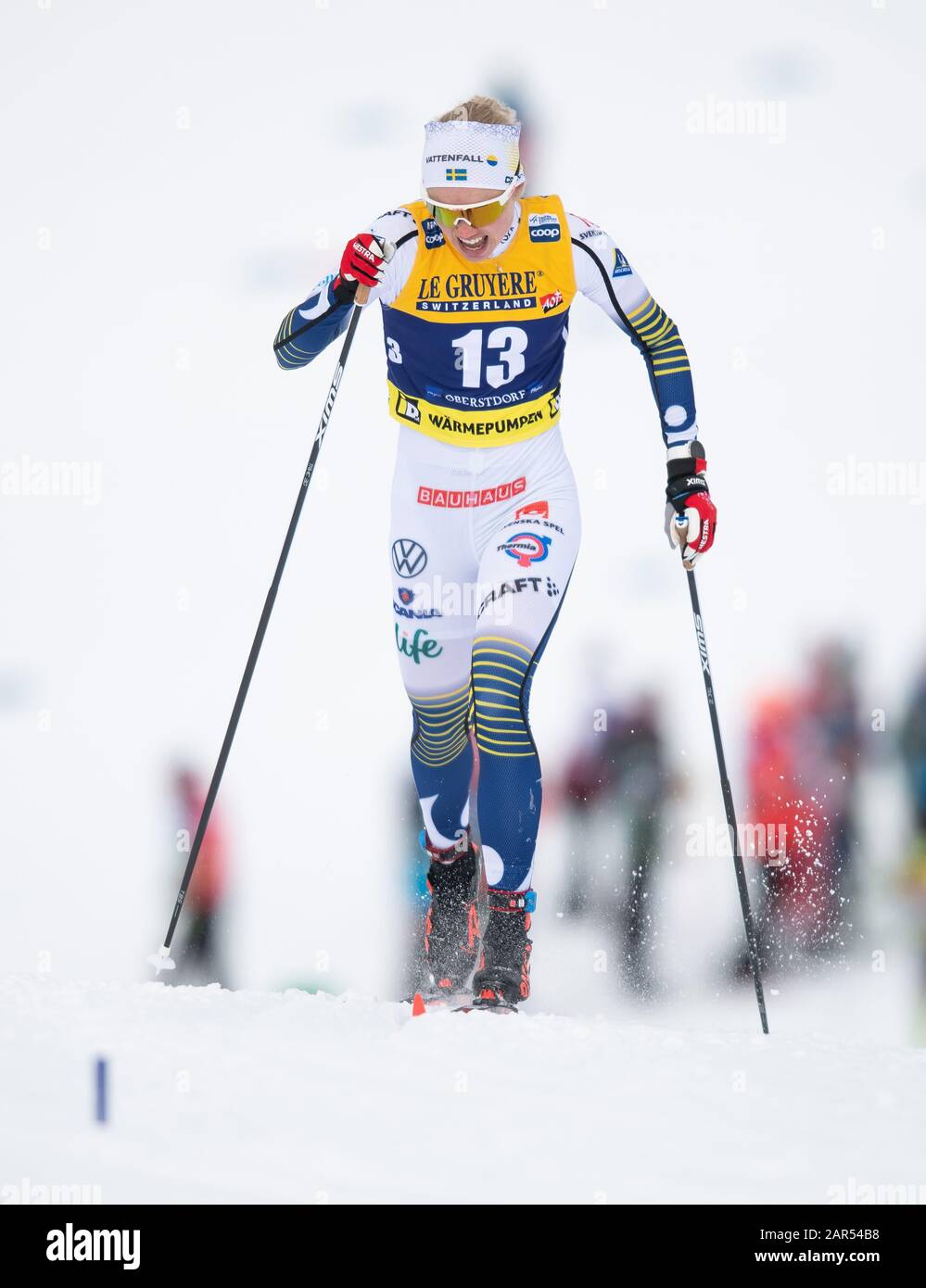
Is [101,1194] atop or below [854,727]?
below

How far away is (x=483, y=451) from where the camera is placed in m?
4.06

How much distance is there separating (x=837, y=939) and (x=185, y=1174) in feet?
11.6

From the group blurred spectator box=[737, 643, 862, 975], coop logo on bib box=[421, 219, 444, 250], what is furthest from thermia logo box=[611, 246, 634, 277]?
blurred spectator box=[737, 643, 862, 975]

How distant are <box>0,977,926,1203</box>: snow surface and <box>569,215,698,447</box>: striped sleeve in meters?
1.75

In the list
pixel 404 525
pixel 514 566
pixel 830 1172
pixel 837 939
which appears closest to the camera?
pixel 830 1172

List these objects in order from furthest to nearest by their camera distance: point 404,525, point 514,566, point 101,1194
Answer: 1. point 404,525
2. point 514,566
3. point 101,1194

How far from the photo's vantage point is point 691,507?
159 inches

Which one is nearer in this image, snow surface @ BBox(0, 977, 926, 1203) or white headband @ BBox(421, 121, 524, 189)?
snow surface @ BBox(0, 977, 926, 1203)

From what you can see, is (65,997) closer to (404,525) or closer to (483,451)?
(404,525)

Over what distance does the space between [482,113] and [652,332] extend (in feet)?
2.58

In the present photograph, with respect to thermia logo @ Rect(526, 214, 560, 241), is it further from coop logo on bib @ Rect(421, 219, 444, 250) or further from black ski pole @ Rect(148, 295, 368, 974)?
black ski pole @ Rect(148, 295, 368, 974)

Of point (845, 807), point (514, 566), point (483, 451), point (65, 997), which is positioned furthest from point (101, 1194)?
point (845, 807)

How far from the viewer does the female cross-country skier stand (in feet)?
12.5
